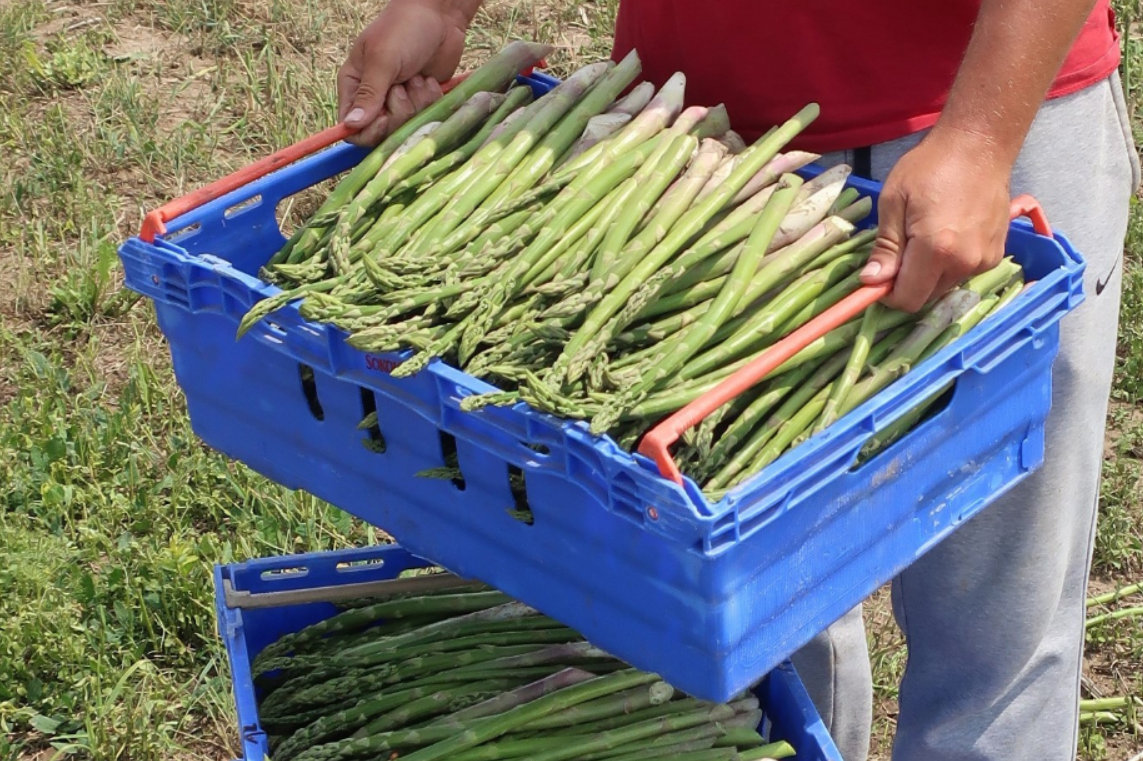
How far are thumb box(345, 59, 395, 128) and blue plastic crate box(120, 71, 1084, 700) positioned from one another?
23cm

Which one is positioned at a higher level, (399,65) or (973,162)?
(973,162)

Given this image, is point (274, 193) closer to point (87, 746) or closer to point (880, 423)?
point (880, 423)

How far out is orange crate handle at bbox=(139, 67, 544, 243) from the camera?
237cm

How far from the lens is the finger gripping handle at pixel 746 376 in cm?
182

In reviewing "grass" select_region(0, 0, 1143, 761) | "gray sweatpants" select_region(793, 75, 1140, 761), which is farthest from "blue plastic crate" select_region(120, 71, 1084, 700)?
"grass" select_region(0, 0, 1143, 761)

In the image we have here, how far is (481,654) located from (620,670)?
25 cm

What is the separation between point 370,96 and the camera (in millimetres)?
2631

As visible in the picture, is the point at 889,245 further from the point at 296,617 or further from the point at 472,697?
the point at 296,617

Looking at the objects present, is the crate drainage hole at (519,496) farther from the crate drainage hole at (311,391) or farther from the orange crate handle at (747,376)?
the crate drainage hole at (311,391)

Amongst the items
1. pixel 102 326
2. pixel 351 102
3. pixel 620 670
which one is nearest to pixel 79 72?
pixel 102 326

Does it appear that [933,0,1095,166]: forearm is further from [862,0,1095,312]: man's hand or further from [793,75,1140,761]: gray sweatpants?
[793,75,1140,761]: gray sweatpants

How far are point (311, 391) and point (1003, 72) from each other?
3.49 ft

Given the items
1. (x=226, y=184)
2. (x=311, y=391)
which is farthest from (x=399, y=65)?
(x=311, y=391)

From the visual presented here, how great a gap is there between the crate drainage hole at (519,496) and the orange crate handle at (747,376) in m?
0.24
